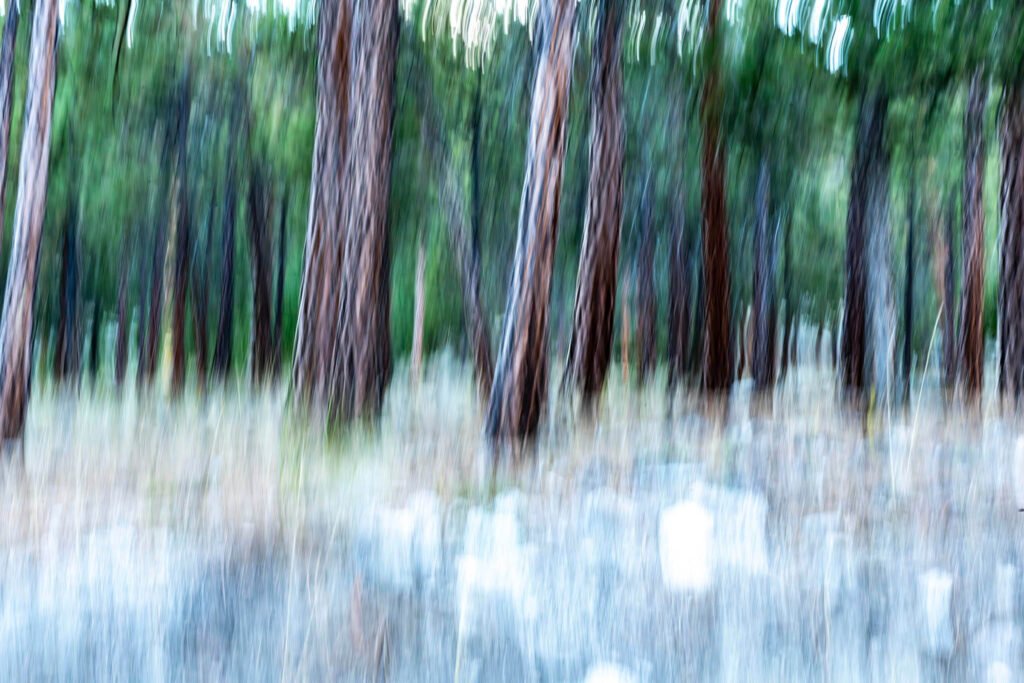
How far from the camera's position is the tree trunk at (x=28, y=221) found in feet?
21.6

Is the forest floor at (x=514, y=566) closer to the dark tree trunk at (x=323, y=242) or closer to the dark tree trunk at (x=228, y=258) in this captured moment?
the dark tree trunk at (x=323, y=242)

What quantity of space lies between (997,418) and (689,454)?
3972 millimetres

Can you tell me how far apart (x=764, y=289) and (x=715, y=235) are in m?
6.70

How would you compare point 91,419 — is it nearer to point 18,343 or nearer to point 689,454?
point 18,343

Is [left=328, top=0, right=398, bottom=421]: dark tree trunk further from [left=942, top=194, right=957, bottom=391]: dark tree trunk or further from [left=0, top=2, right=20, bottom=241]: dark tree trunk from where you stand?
[left=942, top=194, right=957, bottom=391]: dark tree trunk

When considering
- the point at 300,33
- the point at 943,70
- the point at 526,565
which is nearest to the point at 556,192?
the point at 526,565

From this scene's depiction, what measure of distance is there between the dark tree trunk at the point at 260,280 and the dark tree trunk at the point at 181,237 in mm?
1154

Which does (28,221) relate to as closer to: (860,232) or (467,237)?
(467,237)

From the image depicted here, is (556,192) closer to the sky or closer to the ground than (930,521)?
closer to the sky

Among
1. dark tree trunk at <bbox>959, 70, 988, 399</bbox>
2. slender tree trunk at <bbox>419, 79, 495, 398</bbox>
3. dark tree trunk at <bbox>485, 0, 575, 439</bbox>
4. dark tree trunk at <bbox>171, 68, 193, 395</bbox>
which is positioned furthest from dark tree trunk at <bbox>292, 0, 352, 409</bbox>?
dark tree trunk at <bbox>959, 70, 988, 399</bbox>

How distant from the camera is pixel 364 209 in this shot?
7523 millimetres

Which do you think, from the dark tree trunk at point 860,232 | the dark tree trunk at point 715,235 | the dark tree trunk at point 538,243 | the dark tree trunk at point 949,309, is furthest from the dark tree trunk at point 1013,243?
the dark tree trunk at point 538,243

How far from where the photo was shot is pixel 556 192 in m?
6.98

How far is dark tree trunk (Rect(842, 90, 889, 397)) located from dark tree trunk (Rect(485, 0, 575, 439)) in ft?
22.6
